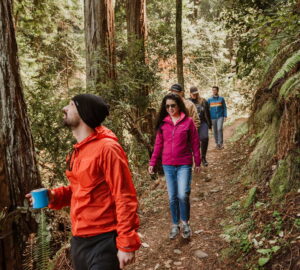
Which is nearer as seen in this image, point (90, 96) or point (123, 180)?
point (123, 180)

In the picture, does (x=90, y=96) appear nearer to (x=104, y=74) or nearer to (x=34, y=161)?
(x=34, y=161)

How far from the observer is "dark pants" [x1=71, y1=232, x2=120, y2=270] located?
2512 millimetres

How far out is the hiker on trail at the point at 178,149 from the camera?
4742 mm

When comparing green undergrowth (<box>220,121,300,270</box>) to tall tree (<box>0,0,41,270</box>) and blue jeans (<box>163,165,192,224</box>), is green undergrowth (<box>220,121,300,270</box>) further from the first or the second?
tall tree (<box>0,0,41,270</box>)

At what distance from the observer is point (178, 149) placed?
473 cm

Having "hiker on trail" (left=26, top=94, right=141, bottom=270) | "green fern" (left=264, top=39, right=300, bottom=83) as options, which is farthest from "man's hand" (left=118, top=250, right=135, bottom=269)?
"green fern" (left=264, top=39, right=300, bottom=83)

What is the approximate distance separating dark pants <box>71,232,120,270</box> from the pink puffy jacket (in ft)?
7.72

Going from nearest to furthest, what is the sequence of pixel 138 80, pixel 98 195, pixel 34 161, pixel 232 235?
1. pixel 98 195
2. pixel 34 161
3. pixel 232 235
4. pixel 138 80

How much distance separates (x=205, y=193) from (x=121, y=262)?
16.2 ft

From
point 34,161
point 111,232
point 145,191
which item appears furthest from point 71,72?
point 111,232

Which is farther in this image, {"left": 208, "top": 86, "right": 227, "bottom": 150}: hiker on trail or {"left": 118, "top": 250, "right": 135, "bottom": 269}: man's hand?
{"left": 208, "top": 86, "right": 227, "bottom": 150}: hiker on trail

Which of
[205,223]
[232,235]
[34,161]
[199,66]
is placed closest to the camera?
[34,161]

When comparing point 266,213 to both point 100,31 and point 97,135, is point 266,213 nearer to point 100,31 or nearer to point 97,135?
point 97,135

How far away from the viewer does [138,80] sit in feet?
26.4
